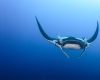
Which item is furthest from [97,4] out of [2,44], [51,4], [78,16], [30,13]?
[2,44]

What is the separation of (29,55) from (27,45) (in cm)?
9

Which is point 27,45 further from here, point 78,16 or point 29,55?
point 78,16

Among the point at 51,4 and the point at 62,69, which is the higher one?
the point at 51,4

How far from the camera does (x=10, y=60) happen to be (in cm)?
229

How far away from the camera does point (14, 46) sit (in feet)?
7.49

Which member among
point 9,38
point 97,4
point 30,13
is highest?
point 97,4

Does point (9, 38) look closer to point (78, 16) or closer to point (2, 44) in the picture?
point (2, 44)

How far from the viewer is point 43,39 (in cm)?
227

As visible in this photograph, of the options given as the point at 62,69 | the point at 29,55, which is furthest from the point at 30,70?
the point at 62,69

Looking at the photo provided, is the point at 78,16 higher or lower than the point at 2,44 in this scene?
higher

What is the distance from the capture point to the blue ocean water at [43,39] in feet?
7.36

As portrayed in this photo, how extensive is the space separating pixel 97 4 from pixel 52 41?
18.9 inches

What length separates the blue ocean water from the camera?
224cm

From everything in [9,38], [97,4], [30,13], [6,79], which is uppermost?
[97,4]
